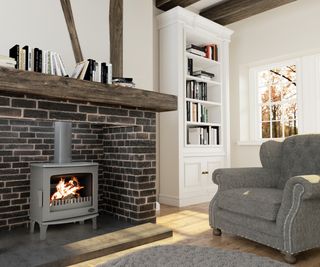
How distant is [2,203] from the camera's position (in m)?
2.74

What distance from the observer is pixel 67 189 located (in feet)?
9.12

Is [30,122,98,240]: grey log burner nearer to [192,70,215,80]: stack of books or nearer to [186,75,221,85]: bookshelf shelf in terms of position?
[186,75,221,85]: bookshelf shelf

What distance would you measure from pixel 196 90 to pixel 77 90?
2.33m

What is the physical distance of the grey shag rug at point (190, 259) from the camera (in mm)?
1130

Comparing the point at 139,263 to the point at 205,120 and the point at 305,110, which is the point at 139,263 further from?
the point at 305,110

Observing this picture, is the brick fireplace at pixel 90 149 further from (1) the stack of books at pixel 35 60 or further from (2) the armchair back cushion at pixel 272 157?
(2) the armchair back cushion at pixel 272 157

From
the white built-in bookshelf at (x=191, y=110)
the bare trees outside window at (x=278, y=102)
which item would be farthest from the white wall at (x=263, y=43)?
the white built-in bookshelf at (x=191, y=110)

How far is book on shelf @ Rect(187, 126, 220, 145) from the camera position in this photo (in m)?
4.37

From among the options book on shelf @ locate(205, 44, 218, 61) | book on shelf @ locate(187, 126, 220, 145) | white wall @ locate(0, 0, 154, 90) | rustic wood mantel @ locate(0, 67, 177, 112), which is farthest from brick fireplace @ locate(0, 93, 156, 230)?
book on shelf @ locate(205, 44, 218, 61)

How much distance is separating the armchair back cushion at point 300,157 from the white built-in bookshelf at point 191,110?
4.83ft

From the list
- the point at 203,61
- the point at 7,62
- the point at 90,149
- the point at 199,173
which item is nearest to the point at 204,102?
the point at 203,61

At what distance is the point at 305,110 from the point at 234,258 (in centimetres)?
367

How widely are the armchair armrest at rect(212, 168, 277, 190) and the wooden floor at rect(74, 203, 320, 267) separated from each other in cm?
45

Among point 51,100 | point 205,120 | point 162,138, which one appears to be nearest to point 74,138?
point 51,100
